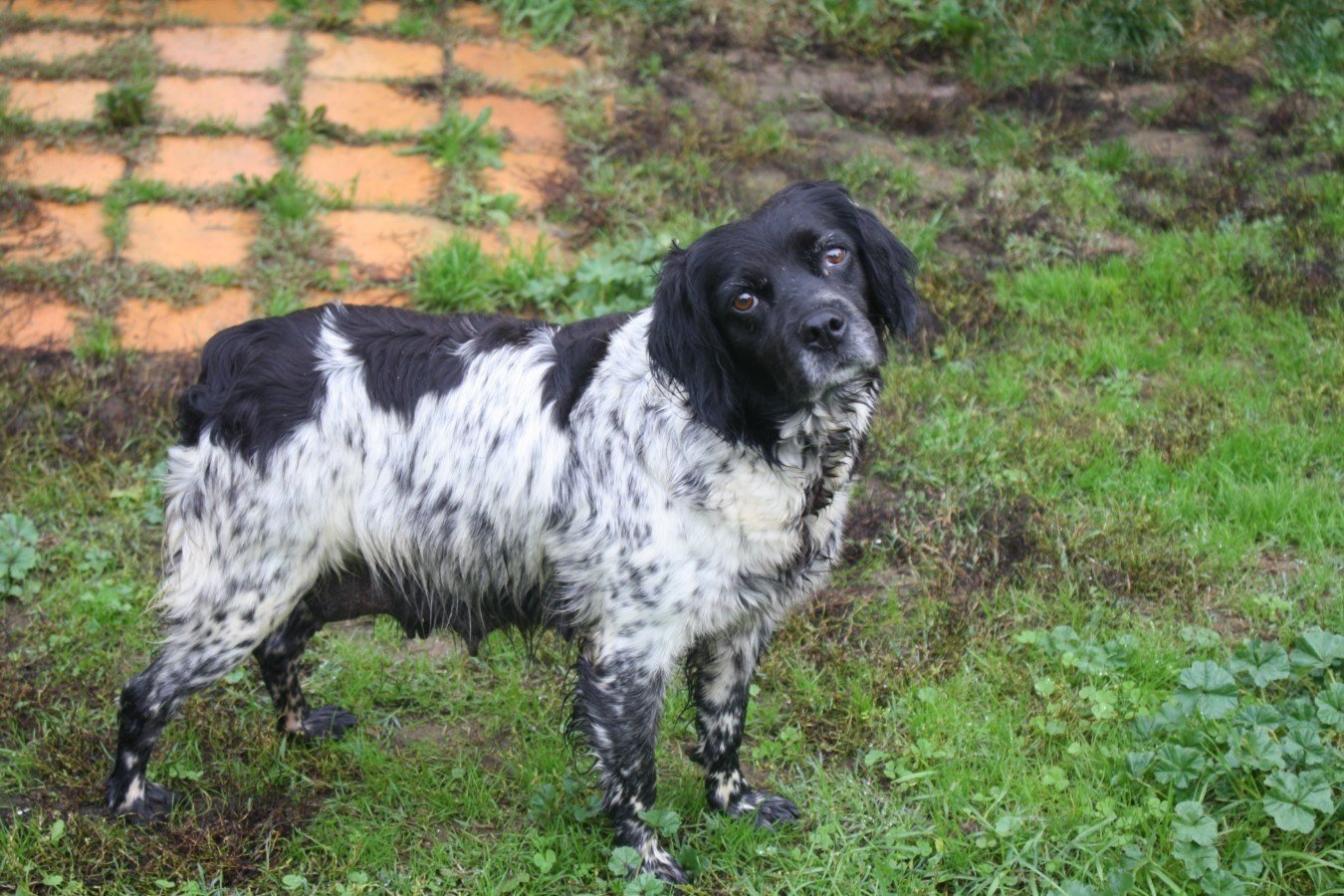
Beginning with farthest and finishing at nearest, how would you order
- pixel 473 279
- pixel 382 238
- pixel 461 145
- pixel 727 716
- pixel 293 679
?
pixel 461 145
pixel 382 238
pixel 473 279
pixel 293 679
pixel 727 716

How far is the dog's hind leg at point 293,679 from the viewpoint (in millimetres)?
3467

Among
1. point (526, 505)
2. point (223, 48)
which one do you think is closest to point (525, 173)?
point (223, 48)

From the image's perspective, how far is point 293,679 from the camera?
3549 millimetres

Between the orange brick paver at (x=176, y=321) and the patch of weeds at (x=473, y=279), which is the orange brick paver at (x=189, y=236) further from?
the patch of weeds at (x=473, y=279)

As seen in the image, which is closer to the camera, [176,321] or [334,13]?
[176,321]

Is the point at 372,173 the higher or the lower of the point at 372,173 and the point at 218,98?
the lower

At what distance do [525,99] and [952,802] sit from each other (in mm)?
3944

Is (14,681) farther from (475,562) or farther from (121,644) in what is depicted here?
(475,562)

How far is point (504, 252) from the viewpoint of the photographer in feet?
17.2

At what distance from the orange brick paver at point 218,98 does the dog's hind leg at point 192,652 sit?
3.13 meters

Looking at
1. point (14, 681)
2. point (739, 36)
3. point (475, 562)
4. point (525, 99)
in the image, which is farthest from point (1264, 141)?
point (14, 681)

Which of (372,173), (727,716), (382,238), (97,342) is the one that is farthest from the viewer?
(372,173)

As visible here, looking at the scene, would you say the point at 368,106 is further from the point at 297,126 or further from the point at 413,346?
the point at 413,346

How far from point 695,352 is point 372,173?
10.4 ft
